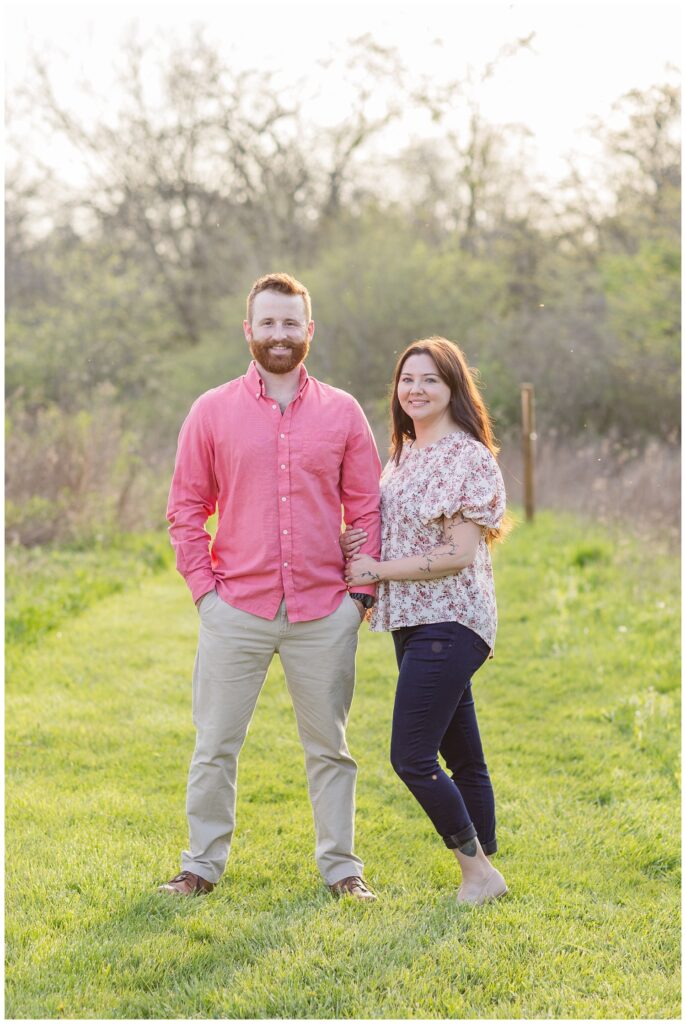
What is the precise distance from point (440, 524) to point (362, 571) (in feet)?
1.05

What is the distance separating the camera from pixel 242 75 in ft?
65.6

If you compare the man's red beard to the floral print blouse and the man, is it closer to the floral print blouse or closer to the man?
the man

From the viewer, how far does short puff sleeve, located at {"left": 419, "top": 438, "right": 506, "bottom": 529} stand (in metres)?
3.25

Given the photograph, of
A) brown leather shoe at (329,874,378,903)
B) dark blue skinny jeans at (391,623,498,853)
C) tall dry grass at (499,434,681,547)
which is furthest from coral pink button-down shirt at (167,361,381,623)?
tall dry grass at (499,434,681,547)

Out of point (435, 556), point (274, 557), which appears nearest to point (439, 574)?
point (435, 556)

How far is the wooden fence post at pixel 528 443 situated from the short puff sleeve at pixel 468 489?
8.79 m

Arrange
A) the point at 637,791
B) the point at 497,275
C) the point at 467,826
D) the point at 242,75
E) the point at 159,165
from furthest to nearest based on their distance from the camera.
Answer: the point at 159,165 → the point at 242,75 → the point at 497,275 → the point at 637,791 → the point at 467,826

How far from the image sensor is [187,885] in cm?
348

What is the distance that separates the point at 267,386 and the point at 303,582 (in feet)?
2.32

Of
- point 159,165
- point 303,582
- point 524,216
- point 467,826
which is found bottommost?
point 467,826

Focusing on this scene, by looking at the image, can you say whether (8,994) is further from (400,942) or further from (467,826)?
(467,826)

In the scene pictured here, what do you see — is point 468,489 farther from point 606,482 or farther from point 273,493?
point 606,482

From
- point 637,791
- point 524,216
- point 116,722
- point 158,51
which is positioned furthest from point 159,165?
point 637,791

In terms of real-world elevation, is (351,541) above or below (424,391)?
below
